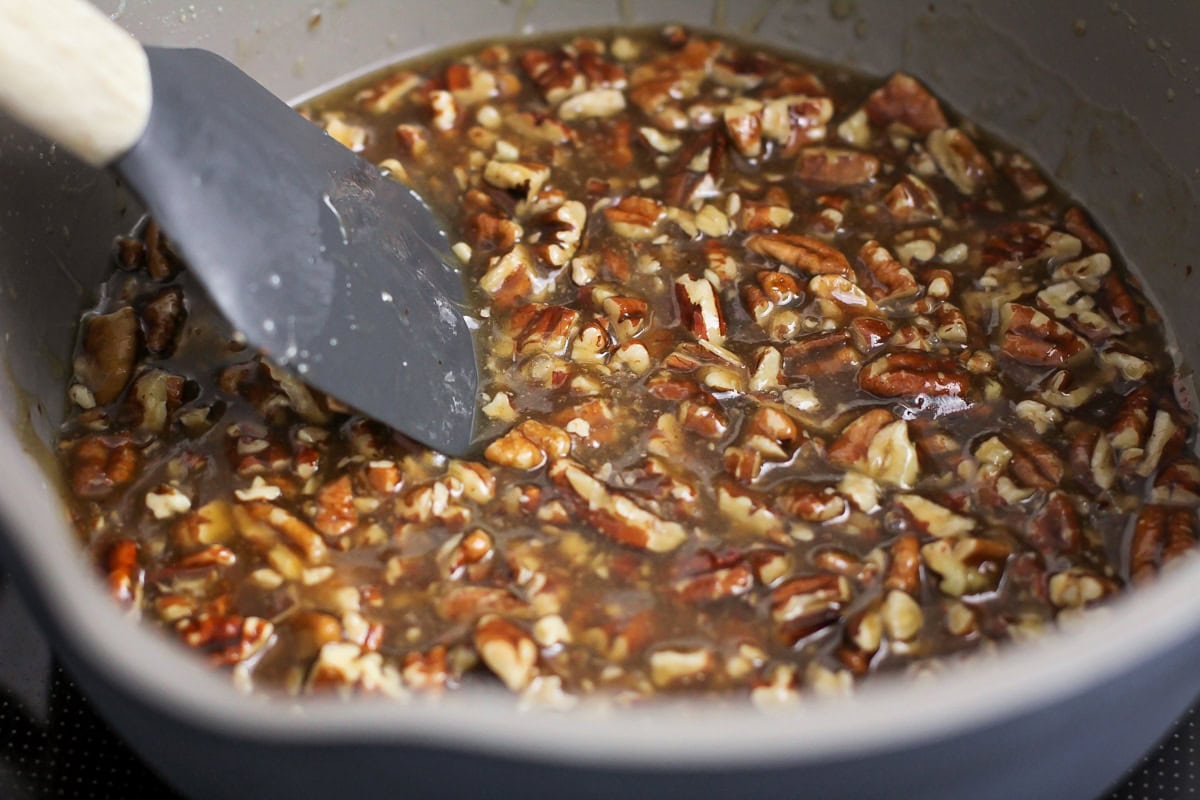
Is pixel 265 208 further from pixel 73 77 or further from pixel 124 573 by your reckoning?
pixel 124 573

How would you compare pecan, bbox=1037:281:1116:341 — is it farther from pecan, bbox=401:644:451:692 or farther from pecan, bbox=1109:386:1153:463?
pecan, bbox=401:644:451:692

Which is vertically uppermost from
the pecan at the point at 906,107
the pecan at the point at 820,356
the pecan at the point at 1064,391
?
the pecan at the point at 906,107

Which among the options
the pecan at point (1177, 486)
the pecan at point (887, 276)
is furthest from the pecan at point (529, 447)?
the pecan at point (1177, 486)

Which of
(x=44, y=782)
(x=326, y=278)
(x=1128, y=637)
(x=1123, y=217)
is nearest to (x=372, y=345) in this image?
(x=326, y=278)

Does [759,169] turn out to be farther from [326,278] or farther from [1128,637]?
[1128,637]

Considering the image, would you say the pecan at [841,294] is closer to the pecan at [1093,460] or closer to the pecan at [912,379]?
the pecan at [912,379]

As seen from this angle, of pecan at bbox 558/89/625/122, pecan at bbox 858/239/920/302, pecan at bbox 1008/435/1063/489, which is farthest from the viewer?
pecan at bbox 558/89/625/122

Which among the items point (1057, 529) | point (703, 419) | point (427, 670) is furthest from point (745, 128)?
point (427, 670)

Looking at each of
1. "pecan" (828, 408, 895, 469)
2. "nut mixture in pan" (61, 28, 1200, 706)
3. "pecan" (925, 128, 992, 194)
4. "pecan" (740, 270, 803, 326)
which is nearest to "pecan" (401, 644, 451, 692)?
"nut mixture in pan" (61, 28, 1200, 706)
